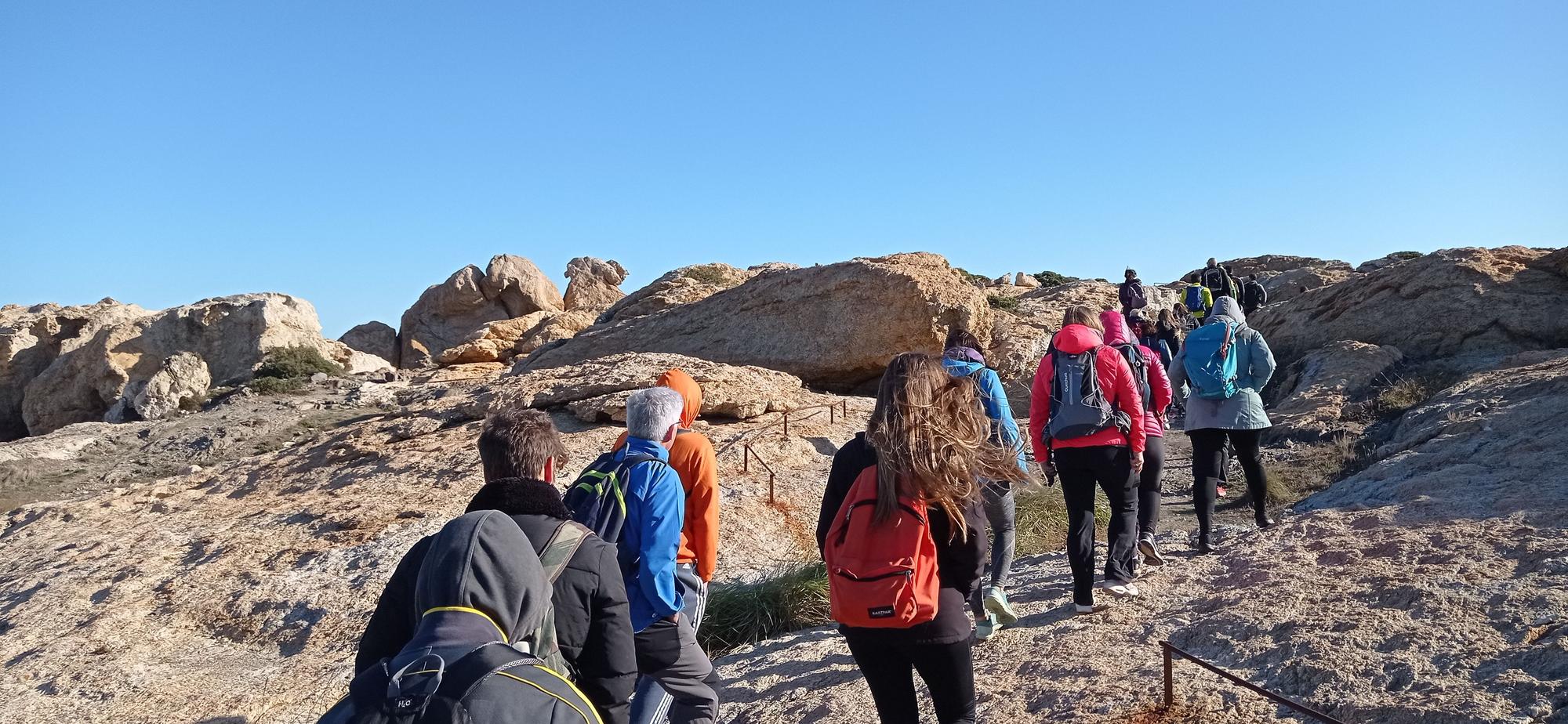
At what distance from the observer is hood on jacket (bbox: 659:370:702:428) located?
3.95 m

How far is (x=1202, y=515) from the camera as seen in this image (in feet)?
18.7

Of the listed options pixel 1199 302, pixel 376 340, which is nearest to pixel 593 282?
pixel 376 340

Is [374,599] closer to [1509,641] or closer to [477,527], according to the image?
[477,527]

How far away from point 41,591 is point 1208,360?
28.4 ft

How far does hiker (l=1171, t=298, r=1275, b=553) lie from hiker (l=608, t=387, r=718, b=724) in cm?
360

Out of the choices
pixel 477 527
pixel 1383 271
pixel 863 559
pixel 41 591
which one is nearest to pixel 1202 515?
pixel 863 559

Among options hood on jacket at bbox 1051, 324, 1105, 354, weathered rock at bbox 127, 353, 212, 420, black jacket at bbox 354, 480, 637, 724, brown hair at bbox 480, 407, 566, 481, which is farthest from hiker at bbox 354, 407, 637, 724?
weathered rock at bbox 127, 353, 212, 420

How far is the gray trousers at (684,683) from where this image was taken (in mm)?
3389

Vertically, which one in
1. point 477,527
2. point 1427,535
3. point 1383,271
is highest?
point 1383,271

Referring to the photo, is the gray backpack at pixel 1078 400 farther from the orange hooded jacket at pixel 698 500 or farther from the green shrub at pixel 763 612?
the green shrub at pixel 763 612

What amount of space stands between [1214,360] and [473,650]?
A: 4.99 m

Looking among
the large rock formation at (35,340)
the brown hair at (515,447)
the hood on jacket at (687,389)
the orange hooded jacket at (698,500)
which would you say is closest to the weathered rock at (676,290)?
the hood on jacket at (687,389)

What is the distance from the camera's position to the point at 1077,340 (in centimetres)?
454

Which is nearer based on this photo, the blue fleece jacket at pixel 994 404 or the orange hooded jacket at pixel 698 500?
the orange hooded jacket at pixel 698 500
